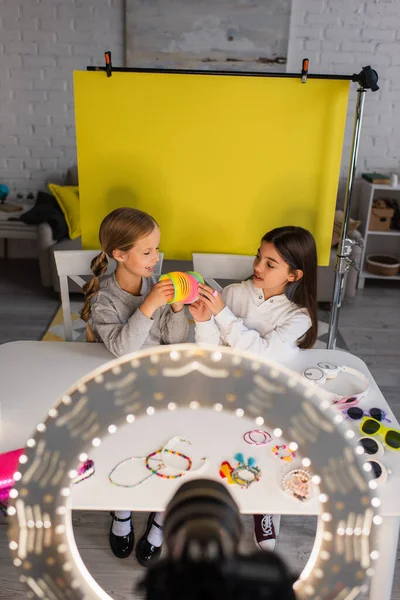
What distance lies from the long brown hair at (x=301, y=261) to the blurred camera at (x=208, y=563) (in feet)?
4.42

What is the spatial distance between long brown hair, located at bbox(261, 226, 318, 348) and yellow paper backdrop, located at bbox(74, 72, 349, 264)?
5.3 inches

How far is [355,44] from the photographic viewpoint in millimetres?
3662

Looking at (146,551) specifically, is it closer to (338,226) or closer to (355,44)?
(338,226)

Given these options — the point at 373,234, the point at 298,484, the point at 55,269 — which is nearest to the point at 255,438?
the point at 298,484

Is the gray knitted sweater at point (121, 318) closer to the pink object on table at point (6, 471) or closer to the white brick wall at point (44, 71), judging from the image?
the pink object on table at point (6, 471)

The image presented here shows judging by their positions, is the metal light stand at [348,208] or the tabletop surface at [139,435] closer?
the tabletop surface at [139,435]

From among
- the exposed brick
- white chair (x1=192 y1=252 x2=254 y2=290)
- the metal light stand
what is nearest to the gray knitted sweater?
white chair (x1=192 y1=252 x2=254 y2=290)

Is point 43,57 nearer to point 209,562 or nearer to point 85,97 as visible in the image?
point 85,97

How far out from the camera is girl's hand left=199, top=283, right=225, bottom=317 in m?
1.44

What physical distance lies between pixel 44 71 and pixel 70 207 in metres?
1.05

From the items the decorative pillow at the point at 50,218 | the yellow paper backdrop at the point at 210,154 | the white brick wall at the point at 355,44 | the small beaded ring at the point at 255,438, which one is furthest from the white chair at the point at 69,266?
the white brick wall at the point at 355,44

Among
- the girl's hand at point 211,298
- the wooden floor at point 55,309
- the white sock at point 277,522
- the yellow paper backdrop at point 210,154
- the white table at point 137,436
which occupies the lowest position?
the wooden floor at point 55,309

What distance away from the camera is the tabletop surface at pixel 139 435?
98cm

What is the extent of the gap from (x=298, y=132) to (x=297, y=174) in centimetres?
13
